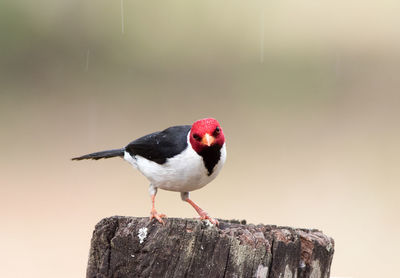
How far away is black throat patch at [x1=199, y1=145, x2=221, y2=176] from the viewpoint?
4.47 metres

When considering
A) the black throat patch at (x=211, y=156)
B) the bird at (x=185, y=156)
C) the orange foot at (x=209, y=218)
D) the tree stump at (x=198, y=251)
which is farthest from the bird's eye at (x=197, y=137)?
the tree stump at (x=198, y=251)

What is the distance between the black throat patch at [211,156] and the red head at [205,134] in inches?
1.3

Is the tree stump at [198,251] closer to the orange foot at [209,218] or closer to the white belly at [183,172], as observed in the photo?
the orange foot at [209,218]

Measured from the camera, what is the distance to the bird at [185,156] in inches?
173

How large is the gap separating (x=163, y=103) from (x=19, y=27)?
12.0 ft

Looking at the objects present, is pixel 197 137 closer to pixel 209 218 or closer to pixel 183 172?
pixel 183 172

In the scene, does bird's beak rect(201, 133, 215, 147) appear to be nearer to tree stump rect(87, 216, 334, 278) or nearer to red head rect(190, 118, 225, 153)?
red head rect(190, 118, 225, 153)

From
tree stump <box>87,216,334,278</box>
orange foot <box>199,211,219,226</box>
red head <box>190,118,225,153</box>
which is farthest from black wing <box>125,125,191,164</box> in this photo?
tree stump <box>87,216,334,278</box>

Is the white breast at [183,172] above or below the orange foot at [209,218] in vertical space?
above

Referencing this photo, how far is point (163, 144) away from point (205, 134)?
1.57 ft

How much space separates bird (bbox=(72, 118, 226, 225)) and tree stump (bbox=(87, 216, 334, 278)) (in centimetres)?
71

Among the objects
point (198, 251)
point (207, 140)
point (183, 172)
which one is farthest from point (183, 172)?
point (198, 251)

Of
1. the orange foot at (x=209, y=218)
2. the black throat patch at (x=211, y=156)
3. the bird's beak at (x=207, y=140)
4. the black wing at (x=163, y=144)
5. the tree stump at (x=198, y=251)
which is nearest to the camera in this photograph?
the tree stump at (x=198, y=251)

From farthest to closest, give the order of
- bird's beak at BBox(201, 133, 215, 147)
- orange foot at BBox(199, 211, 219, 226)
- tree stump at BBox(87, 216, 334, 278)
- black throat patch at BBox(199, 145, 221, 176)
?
1. black throat patch at BBox(199, 145, 221, 176)
2. bird's beak at BBox(201, 133, 215, 147)
3. orange foot at BBox(199, 211, 219, 226)
4. tree stump at BBox(87, 216, 334, 278)
